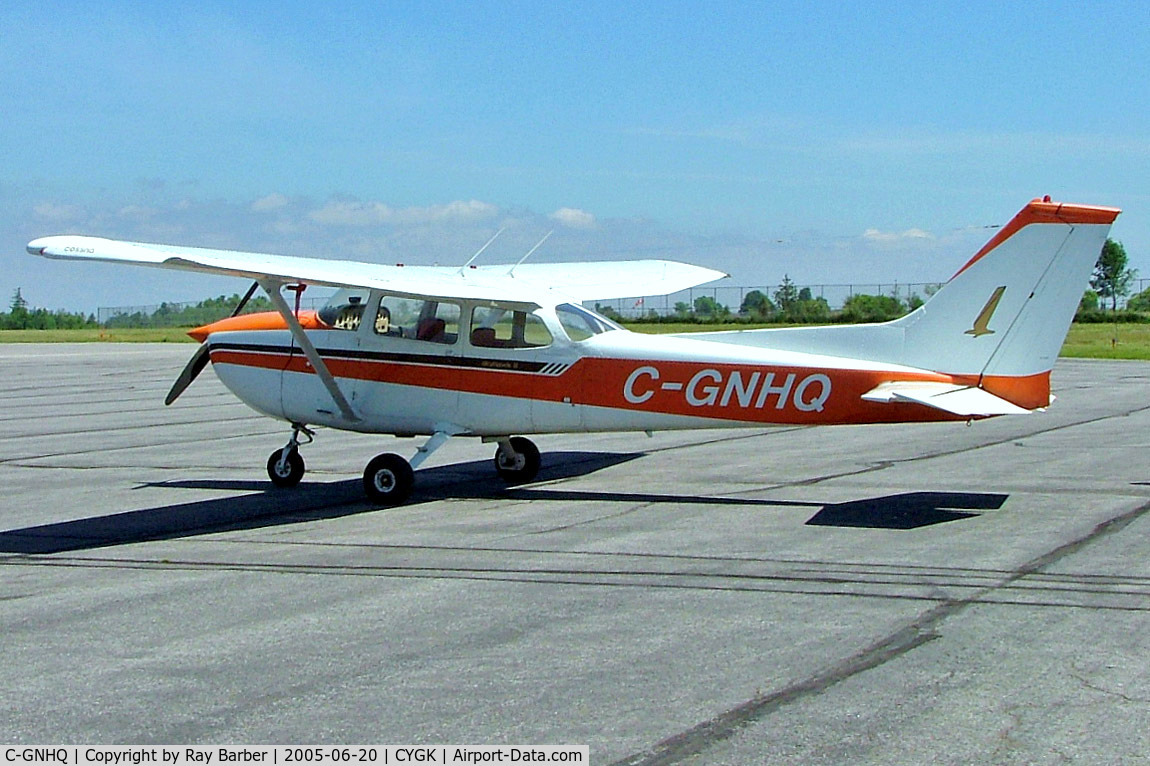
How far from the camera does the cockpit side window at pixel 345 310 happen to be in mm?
13602

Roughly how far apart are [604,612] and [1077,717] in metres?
2.90

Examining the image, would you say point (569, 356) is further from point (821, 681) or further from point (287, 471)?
point (821, 681)

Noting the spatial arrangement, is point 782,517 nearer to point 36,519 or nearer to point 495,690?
point 495,690

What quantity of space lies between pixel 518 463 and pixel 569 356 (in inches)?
73.2

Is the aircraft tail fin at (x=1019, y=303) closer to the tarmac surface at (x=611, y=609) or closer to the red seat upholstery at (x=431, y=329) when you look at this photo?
the tarmac surface at (x=611, y=609)

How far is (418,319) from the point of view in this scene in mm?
13352

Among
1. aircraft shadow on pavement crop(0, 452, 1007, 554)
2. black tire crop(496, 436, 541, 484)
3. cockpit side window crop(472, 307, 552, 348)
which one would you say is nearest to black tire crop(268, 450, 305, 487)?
aircraft shadow on pavement crop(0, 452, 1007, 554)

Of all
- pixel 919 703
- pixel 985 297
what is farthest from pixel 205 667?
pixel 985 297

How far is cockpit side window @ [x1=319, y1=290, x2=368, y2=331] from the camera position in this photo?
1360 cm

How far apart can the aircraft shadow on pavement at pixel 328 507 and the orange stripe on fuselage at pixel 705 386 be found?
86cm

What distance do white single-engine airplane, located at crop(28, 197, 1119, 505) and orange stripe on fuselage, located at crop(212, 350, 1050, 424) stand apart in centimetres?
1

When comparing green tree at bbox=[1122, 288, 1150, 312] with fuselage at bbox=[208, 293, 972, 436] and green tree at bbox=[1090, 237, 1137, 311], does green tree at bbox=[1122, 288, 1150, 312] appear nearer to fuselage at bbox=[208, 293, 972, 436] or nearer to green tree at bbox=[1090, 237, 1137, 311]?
green tree at bbox=[1090, 237, 1137, 311]

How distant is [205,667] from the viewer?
259 inches
